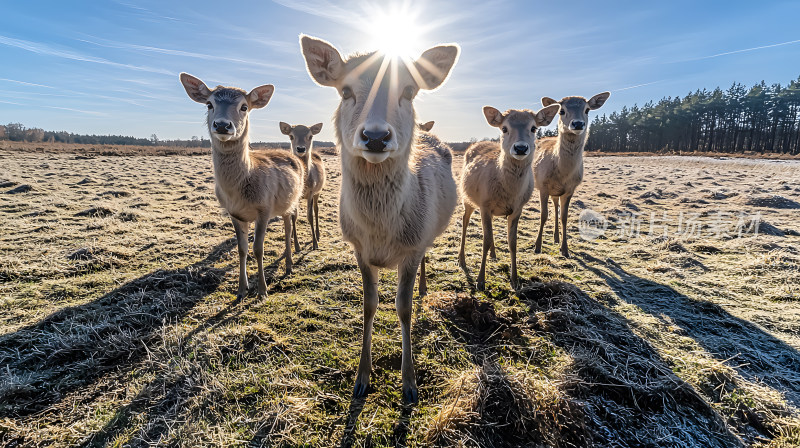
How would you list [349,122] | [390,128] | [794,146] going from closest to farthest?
[390,128], [349,122], [794,146]

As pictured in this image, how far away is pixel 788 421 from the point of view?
274cm

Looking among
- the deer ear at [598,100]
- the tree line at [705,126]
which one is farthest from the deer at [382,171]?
the tree line at [705,126]

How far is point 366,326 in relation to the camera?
11.2 feet

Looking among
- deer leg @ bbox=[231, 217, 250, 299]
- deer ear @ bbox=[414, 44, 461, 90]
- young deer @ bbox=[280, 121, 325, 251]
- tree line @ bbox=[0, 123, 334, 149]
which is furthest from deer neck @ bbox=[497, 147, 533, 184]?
tree line @ bbox=[0, 123, 334, 149]

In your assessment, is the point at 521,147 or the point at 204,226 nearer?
the point at 521,147

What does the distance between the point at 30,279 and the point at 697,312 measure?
1028 cm

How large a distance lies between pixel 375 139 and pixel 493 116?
14.9ft

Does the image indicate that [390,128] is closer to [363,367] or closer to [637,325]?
[363,367]

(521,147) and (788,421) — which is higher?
(521,147)

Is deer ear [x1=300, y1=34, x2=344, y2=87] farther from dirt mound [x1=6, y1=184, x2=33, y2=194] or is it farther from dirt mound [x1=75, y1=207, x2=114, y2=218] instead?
dirt mound [x1=6, y1=184, x2=33, y2=194]

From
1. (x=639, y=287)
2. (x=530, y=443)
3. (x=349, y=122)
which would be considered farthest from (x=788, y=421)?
(x=349, y=122)

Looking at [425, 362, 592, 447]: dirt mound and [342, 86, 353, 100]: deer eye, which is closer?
[425, 362, 592, 447]: dirt mound

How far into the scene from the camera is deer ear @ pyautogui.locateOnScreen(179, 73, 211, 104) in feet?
17.7

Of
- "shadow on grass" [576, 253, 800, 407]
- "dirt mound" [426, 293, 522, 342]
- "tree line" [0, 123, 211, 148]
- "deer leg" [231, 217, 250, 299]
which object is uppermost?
"tree line" [0, 123, 211, 148]
